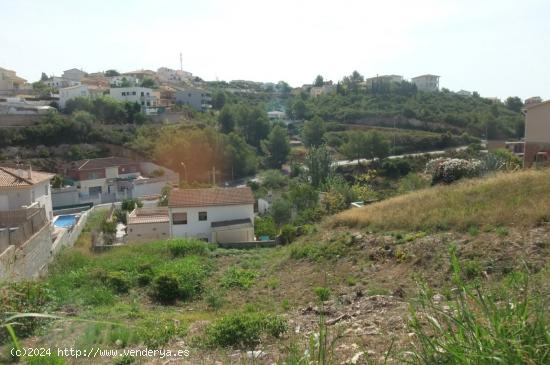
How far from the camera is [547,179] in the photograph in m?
12.6

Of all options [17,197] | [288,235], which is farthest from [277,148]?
[17,197]

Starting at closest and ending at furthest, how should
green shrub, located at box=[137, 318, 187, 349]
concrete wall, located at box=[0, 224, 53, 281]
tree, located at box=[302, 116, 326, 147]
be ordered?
green shrub, located at box=[137, 318, 187, 349] < concrete wall, located at box=[0, 224, 53, 281] < tree, located at box=[302, 116, 326, 147]

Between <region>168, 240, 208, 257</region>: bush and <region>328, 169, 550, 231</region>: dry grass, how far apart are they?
500 centimetres

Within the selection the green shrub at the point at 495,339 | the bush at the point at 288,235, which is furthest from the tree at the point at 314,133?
the green shrub at the point at 495,339

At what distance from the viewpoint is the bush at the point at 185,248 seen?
16016 millimetres

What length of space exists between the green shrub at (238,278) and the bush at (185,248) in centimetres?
288

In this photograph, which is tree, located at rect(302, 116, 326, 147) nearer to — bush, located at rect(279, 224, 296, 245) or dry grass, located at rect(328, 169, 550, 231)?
bush, located at rect(279, 224, 296, 245)

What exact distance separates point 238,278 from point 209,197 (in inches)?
387

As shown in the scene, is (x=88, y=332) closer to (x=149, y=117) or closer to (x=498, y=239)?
(x=498, y=239)

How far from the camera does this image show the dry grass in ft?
34.9

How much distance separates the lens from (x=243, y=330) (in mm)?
6031

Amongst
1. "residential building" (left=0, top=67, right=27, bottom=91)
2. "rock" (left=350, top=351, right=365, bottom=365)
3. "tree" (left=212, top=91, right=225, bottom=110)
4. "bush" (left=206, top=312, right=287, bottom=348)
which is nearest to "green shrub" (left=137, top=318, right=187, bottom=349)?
"bush" (left=206, top=312, right=287, bottom=348)

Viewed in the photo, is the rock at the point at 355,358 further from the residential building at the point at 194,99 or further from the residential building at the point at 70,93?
the residential building at the point at 194,99

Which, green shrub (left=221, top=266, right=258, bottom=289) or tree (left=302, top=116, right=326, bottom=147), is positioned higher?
tree (left=302, top=116, right=326, bottom=147)
